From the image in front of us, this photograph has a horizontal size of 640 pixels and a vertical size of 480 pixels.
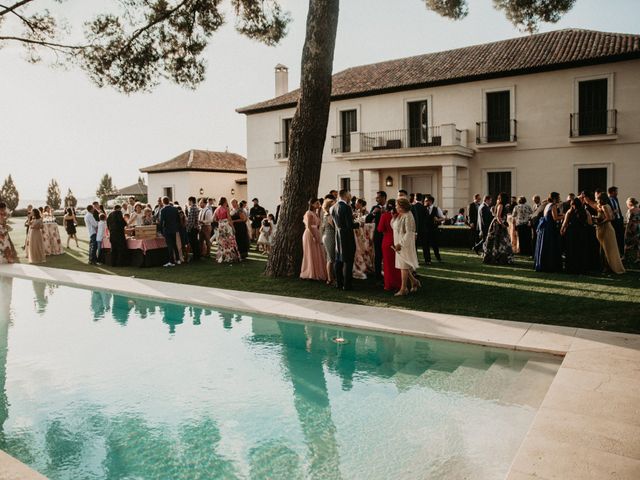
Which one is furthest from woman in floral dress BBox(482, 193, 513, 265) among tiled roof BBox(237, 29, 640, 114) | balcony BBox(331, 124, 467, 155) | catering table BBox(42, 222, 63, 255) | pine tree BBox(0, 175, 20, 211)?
pine tree BBox(0, 175, 20, 211)

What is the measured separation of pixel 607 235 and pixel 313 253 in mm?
6089

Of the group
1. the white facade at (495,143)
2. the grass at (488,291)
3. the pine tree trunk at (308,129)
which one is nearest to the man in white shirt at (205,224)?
the grass at (488,291)

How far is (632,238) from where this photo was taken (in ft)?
41.9

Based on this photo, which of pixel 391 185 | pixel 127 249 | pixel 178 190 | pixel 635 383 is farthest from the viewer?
pixel 178 190

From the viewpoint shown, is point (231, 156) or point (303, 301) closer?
point (303, 301)

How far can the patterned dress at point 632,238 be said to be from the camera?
12617 millimetres

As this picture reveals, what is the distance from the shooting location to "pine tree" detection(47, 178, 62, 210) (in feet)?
276

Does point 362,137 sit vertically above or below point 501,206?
above

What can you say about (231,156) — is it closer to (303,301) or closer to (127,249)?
(127,249)

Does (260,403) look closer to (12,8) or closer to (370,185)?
(12,8)

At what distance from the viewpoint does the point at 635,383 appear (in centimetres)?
456

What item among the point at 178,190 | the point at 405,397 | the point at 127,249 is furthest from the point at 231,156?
the point at 405,397

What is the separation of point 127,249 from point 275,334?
8.72 meters

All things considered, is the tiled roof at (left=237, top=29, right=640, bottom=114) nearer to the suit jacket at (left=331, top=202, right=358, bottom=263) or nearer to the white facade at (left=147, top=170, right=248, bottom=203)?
the white facade at (left=147, top=170, right=248, bottom=203)
